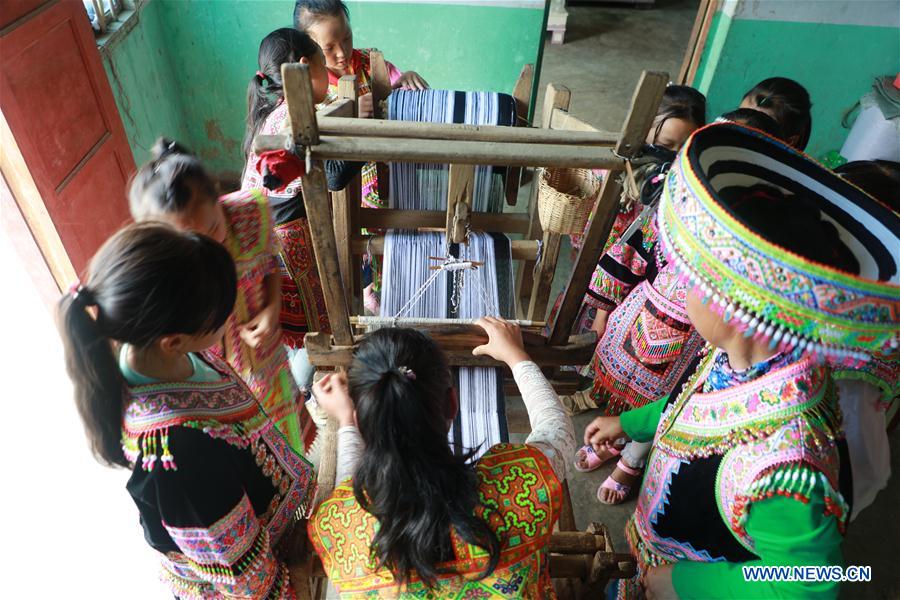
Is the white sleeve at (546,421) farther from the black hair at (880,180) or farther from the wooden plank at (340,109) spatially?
the black hair at (880,180)

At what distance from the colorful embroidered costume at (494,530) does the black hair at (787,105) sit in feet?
7.07

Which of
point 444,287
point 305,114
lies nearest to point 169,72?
point 444,287

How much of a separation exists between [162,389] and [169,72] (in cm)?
370

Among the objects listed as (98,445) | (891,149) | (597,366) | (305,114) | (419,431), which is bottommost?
(597,366)

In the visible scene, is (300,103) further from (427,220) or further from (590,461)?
(590,461)

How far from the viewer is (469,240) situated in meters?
2.19

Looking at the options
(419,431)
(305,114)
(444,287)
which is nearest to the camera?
(419,431)

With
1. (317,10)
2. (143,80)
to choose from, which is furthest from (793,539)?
(143,80)

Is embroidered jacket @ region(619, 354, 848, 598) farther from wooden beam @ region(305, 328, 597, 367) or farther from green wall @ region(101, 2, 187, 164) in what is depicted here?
green wall @ region(101, 2, 187, 164)

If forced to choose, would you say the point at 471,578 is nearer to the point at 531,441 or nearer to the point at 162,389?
the point at 531,441

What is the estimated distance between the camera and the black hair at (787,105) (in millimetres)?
2436

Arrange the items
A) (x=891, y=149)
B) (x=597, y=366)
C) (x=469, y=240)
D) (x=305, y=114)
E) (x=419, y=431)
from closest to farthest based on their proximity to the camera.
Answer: (x=419, y=431) < (x=305, y=114) < (x=469, y=240) < (x=597, y=366) < (x=891, y=149)

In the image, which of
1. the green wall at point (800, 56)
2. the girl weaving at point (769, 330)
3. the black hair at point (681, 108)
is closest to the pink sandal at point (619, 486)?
the girl weaving at point (769, 330)

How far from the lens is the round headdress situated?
0.85 m
